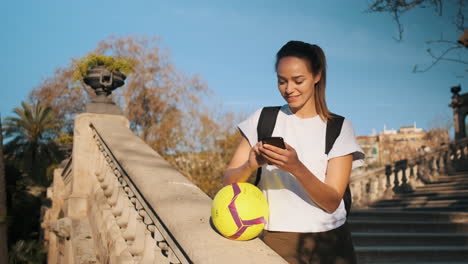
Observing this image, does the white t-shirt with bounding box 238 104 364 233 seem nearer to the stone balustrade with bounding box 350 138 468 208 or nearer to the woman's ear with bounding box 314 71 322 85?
the woman's ear with bounding box 314 71 322 85

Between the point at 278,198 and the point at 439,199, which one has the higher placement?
the point at 278,198

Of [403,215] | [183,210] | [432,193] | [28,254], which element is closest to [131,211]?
[183,210]

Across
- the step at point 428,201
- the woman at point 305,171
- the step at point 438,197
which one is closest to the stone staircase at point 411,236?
the step at point 428,201

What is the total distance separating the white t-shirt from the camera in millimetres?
1757

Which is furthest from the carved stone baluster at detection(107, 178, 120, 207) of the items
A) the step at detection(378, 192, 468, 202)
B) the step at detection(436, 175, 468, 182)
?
the step at detection(436, 175, 468, 182)

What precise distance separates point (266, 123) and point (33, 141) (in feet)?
93.6

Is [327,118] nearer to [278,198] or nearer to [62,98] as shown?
[278,198]

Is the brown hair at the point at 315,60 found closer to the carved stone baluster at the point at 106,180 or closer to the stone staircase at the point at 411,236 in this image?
the carved stone baluster at the point at 106,180

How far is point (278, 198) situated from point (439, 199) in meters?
10.8

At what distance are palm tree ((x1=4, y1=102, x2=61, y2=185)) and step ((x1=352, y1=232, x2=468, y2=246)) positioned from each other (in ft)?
73.7

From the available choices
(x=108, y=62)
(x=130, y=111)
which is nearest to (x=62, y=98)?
(x=130, y=111)

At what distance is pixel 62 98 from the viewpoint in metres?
37.7

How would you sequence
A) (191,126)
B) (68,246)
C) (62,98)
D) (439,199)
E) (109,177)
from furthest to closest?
1. (62,98)
2. (191,126)
3. (439,199)
4. (68,246)
5. (109,177)

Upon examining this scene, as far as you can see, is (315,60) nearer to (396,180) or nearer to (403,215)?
(403,215)
